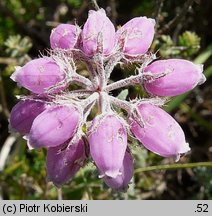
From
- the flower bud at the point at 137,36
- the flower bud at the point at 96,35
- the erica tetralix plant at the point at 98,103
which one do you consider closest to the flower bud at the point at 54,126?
the erica tetralix plant at the point at 98,103

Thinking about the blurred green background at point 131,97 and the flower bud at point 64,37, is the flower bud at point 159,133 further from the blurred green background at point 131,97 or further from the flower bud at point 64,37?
the blurred green background at point 131,97

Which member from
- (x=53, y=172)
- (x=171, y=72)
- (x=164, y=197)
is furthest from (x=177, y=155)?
(x=164, y=197)

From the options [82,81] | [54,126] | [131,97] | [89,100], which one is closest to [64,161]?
[54,126]

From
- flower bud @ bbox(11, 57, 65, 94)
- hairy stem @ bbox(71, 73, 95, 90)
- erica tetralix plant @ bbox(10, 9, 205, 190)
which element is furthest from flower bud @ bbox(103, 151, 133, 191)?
flower bud @ bbox(11, 57, 65, 94)

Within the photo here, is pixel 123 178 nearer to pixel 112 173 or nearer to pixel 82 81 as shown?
pixel 112 173

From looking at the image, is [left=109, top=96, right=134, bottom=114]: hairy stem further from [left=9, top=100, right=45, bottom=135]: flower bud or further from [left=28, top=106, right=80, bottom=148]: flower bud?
[left=9, top=100, right=45, bottom=135]: flower bud

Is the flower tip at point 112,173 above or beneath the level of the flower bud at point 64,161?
above
